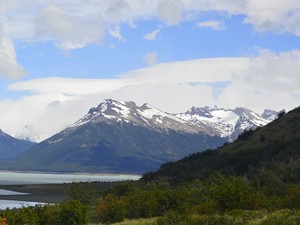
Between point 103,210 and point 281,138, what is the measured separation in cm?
14128

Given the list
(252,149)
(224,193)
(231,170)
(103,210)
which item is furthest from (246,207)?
(252,149)

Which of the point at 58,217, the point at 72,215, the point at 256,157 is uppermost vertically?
the point at 256,157

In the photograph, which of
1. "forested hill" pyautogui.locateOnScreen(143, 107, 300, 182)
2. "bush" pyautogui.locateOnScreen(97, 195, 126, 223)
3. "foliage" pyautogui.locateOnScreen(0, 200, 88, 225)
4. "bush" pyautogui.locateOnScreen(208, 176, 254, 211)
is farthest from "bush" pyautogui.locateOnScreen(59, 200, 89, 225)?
"forested hill" pyautogui.locateOnScreen(143, 107, 300, 182)

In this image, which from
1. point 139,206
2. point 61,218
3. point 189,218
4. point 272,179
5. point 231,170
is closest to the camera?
point 189,218

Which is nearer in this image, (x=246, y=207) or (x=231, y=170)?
(x=246, y=207)

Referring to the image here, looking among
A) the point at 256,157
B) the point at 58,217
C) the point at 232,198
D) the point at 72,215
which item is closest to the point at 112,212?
the point at 72,215

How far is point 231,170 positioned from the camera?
16788 centimetres

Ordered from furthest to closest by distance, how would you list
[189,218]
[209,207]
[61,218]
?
[61,218] < [209,207] < [189,218]

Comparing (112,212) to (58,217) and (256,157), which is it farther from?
(256,157)

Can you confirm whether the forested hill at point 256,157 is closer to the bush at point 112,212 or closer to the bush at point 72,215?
the bush at point 112,212

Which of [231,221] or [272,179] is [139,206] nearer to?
[231,221]

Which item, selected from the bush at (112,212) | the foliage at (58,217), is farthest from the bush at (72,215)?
the bush at (112,212)

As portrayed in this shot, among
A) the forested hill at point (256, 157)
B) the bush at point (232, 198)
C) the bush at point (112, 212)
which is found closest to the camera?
the bush at point (232, 198)

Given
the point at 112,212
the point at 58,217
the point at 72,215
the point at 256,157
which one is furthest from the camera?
the point at 256,157
